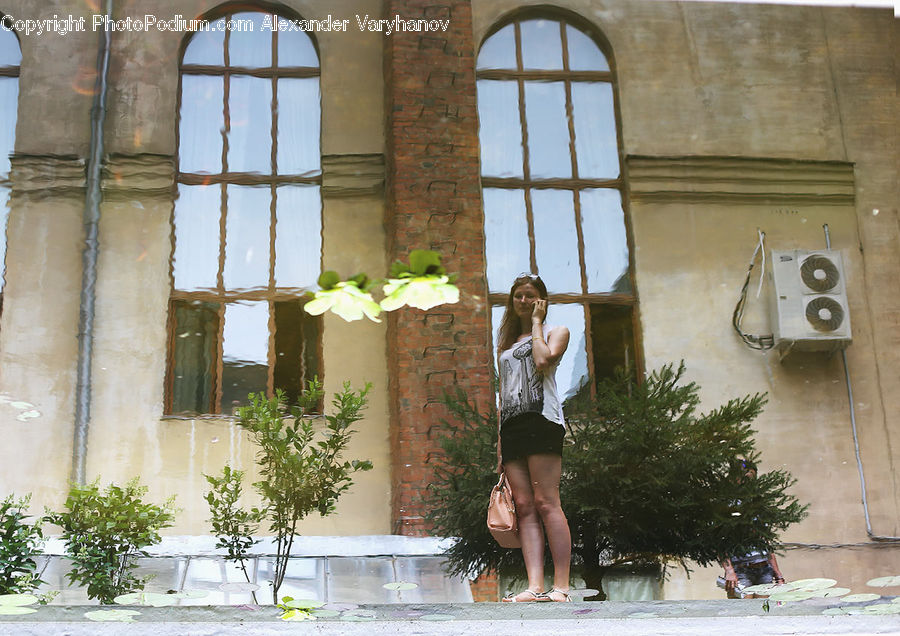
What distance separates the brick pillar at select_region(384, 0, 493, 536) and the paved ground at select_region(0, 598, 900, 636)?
590cm

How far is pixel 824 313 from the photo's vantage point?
423 inches

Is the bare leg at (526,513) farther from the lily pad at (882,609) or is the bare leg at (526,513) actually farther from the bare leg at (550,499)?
the lily pad at (882,609)

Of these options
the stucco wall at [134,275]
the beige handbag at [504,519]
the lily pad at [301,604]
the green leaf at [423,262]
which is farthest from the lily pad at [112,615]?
the stucco wall at [134,275]

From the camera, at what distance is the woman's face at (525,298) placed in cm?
607

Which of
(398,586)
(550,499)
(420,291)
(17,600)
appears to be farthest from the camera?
(398,586)

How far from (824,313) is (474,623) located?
8.10m

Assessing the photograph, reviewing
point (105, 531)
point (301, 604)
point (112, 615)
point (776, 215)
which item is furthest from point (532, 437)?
point (776, 215)

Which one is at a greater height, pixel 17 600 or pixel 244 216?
pixel 244 216

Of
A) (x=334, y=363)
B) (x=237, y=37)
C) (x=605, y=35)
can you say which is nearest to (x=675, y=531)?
(x=334, y=363)

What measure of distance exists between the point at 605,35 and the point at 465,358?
401 centimetres

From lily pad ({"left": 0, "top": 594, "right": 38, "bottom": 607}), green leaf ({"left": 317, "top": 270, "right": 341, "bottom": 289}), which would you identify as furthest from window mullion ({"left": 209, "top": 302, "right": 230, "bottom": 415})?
green leaf ({"left": 317, "top": 270, "right": 341, "bottom": 289})

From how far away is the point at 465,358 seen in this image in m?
10.2

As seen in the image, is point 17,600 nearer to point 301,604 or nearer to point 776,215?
point 301,604

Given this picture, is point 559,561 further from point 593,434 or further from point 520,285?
point 593,434
